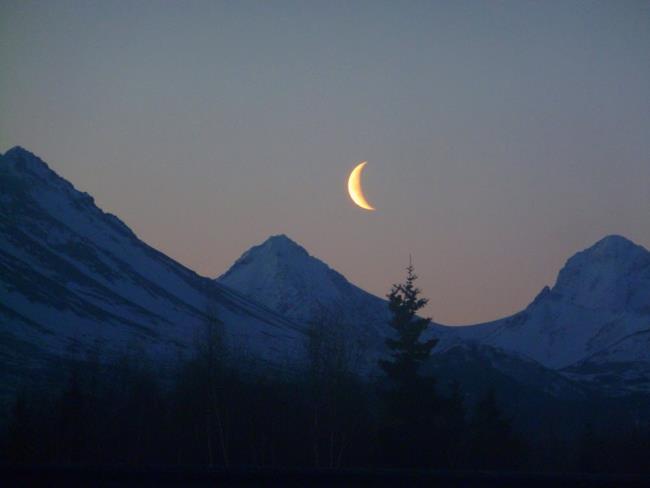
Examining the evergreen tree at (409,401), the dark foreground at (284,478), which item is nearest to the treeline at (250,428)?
the evergreen tree at (409,401)

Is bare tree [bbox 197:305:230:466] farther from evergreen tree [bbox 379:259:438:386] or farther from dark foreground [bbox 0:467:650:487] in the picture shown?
dark foreground [bbox 0:467:650:487]

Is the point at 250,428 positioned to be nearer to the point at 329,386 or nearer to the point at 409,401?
the point at 329,386

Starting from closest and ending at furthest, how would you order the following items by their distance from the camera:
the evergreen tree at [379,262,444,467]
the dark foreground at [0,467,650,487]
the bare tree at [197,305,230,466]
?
the dark foreground at [0,467,650,487], the evergreen tree at [379,262,444,467], the bare tree at [197,305,230,466]

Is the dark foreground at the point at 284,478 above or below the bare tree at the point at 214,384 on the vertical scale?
below

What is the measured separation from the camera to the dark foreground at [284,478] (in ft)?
40.0

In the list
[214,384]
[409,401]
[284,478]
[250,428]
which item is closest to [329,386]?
[214,384]

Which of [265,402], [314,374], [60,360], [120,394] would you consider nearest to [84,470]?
[314,374]

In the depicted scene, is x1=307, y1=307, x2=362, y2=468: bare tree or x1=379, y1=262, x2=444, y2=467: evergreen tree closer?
x1=379, y1=262, x2=444, y2=467: evergreen tree

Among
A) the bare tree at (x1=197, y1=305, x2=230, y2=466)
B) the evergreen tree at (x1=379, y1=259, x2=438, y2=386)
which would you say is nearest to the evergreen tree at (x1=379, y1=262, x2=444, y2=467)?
the evergreen tree at (x1=379, y1=259, x2=438, y2=386)

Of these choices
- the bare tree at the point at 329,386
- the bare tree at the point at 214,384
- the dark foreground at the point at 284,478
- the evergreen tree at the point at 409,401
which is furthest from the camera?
the bare tree at the point at 214,384

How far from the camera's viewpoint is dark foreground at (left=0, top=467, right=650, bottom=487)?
1220 centimetres

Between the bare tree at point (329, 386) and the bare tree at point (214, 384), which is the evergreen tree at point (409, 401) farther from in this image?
the bare tree at point (214, 384)

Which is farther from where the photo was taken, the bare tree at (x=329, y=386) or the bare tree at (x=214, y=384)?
the bare tree at (x=214, y=384)

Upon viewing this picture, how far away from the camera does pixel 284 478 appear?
12484 millimetres
